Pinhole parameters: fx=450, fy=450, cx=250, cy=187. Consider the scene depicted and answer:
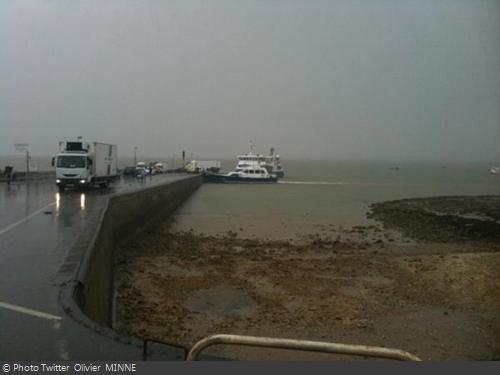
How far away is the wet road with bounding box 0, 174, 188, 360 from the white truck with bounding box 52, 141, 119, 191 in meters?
13.6

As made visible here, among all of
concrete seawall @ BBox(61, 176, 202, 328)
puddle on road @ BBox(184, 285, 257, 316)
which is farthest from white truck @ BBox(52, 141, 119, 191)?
puddle on road @ BBox(184, 285, 257, 316)

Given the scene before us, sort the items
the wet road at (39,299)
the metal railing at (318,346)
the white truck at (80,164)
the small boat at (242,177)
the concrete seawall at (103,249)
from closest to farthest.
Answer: the metal railing at (318,346), the wet road at (39,299), the concrete seawall at (103,249), the white truck at (80,164), the small boat at (242,177)

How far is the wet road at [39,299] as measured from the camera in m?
5.47

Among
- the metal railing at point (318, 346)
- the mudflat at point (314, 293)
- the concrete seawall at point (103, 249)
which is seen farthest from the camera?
the mudflat at point (314, 293)

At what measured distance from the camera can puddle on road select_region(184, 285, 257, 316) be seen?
13.6m

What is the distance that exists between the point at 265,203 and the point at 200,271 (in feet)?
120

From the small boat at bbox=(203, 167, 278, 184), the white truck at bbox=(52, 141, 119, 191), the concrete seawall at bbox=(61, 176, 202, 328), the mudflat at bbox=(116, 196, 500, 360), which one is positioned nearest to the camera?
the concrete seawall at bbox=(61, 176, 202, 328)

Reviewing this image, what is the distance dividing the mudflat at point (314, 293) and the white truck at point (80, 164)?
753 cm

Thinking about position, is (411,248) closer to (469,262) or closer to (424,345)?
(469,262)

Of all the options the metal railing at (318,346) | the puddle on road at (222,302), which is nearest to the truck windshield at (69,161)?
the puddle on road at (222,302)

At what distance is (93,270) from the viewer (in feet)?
35.5

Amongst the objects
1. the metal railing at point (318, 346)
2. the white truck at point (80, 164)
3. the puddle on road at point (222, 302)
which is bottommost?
the puddle on road at point (222, 302)

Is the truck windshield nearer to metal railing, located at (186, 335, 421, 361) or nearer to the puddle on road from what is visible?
the puddle on road

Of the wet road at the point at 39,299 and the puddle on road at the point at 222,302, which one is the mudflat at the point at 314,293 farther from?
the wet road at the point at 39,299
